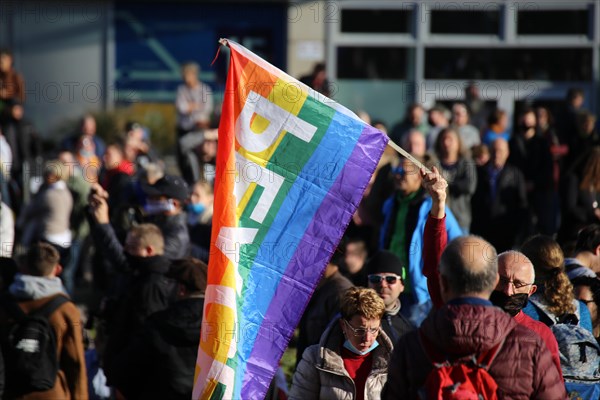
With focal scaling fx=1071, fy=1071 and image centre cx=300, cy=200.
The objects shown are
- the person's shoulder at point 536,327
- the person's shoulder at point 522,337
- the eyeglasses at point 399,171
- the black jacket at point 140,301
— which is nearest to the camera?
the person's shoulder at point 522,337

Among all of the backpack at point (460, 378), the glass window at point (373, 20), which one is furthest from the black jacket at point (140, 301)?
the glass window at point (373, 20)

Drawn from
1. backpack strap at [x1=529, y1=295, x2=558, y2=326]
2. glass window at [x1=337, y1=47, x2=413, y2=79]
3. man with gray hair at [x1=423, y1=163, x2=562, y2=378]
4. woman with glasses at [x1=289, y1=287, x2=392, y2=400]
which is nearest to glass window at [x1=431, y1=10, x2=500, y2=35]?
glass window at [x1=337, y1=47, x2=413, y2=79]

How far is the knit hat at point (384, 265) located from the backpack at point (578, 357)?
1246 millimetres

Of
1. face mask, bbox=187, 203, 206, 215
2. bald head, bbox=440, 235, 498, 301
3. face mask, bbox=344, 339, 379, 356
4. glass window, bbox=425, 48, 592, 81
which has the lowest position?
face mask, bbox=344, 339, 379, 356

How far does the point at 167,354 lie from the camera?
638 centimetres

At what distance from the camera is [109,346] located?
23.4 feet

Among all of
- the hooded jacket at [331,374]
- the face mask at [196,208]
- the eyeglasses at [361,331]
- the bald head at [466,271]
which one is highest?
the bald head at [466,271]

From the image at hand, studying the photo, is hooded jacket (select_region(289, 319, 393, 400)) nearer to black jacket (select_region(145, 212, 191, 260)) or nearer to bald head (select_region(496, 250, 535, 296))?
bald head (select_region(496, 250, 535, 296))

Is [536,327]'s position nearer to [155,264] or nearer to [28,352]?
[155,264]

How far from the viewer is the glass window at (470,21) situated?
1731 centimetres

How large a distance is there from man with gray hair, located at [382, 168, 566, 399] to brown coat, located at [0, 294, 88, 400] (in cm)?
334

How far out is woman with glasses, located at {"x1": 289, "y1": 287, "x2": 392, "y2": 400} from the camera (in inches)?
215

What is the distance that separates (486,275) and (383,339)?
1.68 m

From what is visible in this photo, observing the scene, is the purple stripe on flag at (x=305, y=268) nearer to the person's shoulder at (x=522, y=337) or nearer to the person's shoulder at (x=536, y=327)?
the person's shoulder at (x=536, y=327)
